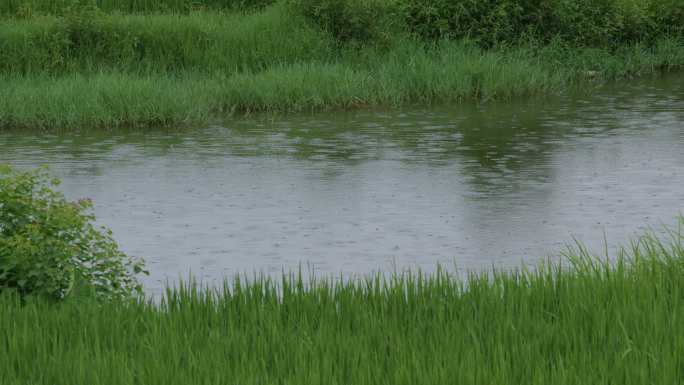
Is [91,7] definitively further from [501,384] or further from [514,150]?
[501,384]

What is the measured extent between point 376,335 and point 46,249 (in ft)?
7.13

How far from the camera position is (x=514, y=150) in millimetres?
14852

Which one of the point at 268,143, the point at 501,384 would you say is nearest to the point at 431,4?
the point at 268,143

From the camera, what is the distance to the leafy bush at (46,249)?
7152 millimetres

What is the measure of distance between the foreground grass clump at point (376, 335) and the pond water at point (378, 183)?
169 centimetres

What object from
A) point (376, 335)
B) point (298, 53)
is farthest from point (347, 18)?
point (376, 335)

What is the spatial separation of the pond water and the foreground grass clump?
1.69m

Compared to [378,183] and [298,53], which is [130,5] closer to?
[298,53]

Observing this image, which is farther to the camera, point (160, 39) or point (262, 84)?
point (160, 39)

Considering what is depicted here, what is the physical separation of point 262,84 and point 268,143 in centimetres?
300

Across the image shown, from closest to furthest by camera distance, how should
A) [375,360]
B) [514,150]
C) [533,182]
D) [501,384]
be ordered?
1. [501,384]
2. [375,360]
3. [533,182]
4. [514,150]

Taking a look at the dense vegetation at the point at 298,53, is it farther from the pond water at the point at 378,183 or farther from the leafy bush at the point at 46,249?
the leafy bush at the point at 46,249

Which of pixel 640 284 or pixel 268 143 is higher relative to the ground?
pixel 640 284

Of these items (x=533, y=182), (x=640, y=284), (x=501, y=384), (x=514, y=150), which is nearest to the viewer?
(x=501, y=384)
